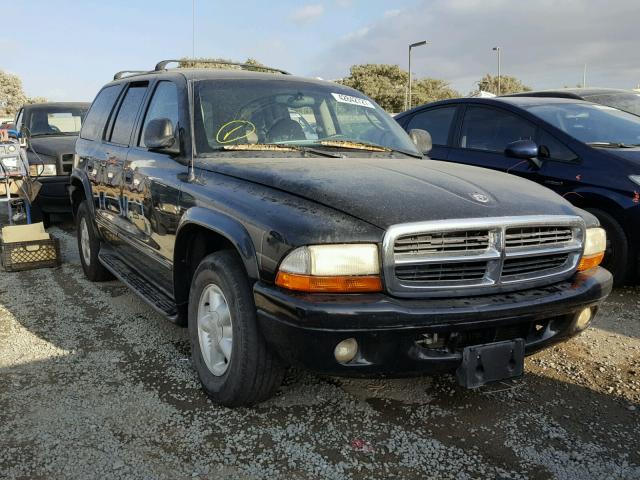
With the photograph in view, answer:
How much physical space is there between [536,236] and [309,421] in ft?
4.68

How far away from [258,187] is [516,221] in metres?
1.21

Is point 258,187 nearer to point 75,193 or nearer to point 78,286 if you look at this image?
point 78,286

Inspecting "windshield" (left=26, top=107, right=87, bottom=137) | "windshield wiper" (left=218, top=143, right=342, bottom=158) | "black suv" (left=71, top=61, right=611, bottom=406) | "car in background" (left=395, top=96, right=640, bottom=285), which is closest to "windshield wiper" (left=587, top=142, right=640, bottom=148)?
"car in background" (left=395, top=96, right=640, bottom=285)

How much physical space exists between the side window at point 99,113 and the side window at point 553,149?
12.4 ft

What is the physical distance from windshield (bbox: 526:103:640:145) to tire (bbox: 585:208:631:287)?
30.1 inches

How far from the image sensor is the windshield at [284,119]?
3525 mm

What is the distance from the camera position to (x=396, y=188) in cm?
273

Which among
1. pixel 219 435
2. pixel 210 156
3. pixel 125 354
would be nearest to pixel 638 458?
pixel 219 435

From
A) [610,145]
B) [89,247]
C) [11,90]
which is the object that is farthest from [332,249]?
[11,90]

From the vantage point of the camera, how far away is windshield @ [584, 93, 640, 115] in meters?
6.80

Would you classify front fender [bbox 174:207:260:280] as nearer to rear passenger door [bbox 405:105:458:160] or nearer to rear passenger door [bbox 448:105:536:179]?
rear passenger door [bbox 448:105:536:179]

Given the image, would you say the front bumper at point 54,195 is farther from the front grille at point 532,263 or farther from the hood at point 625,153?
the front grille at point 532,263

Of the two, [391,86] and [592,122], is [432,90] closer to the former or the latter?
[391,86]

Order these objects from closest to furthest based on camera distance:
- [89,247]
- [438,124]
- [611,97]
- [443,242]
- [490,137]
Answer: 1. [443,242]
2. [89,247]
3. [490,137]
4. [438,124]
5. [611,97]
